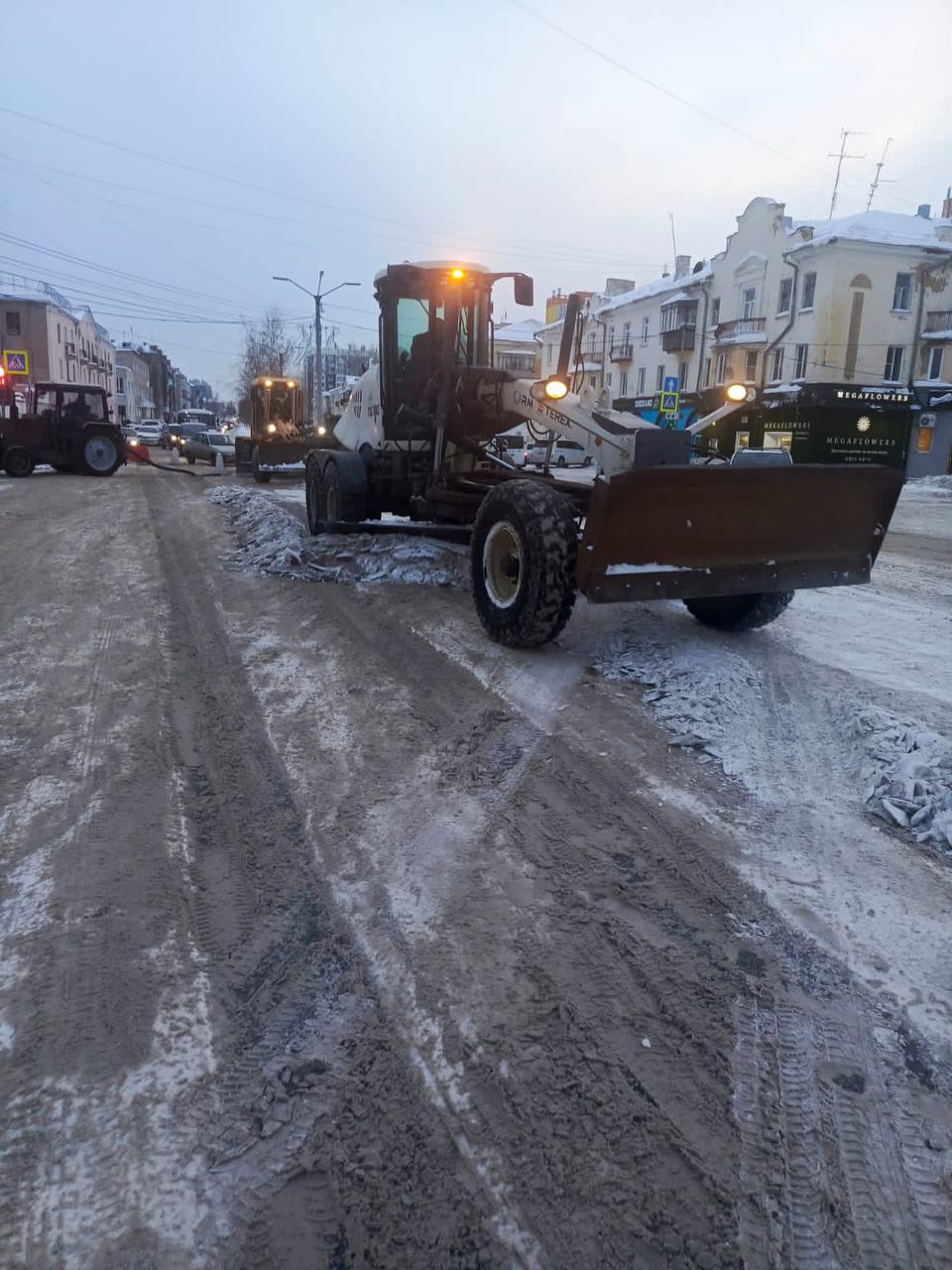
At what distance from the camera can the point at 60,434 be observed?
937 inches

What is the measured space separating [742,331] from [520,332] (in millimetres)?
36532

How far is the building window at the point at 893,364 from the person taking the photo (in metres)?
38.9

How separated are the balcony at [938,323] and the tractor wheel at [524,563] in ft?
131

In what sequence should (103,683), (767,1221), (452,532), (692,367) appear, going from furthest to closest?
1. (692,367)
2. (452,532)
3. (103,683)
4. (767,1221)

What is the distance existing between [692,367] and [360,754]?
4696 centimetres

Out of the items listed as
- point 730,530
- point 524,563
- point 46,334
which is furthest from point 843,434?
point 46,334

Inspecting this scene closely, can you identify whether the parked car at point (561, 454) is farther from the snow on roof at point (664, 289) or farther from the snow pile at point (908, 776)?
the snow on roof at point (664, 289)

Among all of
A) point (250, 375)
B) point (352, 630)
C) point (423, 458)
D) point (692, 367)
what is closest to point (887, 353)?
point (692, 367)

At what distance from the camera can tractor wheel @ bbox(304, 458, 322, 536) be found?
10.6 m

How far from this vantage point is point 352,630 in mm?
6699

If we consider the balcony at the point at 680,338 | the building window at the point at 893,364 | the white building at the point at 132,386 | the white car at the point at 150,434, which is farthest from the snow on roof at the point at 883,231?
the white building at the point at 132,386

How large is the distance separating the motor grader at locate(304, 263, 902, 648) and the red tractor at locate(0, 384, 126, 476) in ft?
60.5

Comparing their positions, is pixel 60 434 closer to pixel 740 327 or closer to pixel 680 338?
pixel 740 327

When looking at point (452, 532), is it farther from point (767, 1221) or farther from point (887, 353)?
point (887, 353)
